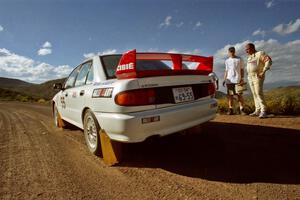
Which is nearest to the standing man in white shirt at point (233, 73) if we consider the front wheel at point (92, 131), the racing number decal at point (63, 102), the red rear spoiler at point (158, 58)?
the red rear spoiler at point (158, 58)

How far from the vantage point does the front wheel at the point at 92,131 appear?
316cm

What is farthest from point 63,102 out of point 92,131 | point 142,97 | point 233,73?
point 233,73

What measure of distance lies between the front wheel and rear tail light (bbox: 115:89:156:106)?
0.74 meters

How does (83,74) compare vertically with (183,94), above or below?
above

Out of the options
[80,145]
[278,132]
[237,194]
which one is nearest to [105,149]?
[80,145]

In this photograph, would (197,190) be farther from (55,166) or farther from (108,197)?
(55,166)

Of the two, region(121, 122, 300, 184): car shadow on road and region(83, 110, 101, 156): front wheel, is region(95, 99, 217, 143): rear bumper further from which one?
region(121, 122, 300, 184): car shadow on road

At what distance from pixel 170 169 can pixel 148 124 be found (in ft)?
2.27

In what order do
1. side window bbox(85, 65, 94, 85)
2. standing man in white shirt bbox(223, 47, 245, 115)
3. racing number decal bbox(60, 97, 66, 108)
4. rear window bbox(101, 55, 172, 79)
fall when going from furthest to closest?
standing man in white shirt bbox(223, 47, 245, 115) → racing number decal bbox(60, 97, 66, 108) → side window bbox(85, 65, 94, 85) → rear window bbox(101, 55, 172, 79)

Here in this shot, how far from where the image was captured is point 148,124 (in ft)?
8.31

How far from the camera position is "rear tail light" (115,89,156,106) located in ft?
8.41

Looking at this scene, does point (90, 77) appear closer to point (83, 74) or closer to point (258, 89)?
point (83, 74)

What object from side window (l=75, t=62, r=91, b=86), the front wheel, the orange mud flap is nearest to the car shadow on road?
the orange mud flap

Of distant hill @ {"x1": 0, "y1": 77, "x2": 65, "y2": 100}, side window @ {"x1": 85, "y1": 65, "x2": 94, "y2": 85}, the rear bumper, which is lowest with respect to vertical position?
the rear bumper
